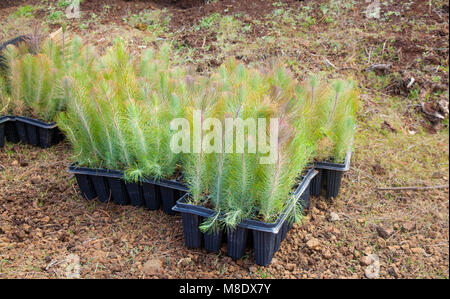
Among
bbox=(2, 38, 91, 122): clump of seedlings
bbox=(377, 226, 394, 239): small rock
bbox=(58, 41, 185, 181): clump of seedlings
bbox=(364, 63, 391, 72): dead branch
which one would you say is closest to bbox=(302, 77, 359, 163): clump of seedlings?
bbox=(377, 226, 394, 239): small rock

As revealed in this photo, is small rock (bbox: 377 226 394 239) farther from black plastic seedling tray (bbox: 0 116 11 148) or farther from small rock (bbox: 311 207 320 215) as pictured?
black plastic seedling tray (bbox: 0 116 11 148)

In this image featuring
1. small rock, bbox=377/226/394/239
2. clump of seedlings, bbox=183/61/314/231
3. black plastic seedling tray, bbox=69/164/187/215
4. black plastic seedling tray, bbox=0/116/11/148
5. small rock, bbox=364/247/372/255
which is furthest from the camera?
black plastic seedling tray, bbox=0/116/11/148

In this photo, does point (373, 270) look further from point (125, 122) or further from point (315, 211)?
point (125, 122)

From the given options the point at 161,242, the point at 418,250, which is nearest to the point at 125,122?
the point at 161,242

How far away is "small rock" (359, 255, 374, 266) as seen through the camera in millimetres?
2338

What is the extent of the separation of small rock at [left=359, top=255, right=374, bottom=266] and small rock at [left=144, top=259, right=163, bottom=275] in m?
1.19

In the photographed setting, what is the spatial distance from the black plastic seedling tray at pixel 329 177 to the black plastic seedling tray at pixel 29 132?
2.36 meters

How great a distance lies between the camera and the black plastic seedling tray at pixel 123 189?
8.87 feet

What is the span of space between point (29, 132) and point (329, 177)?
2755 mm

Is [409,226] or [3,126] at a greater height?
[3,126]

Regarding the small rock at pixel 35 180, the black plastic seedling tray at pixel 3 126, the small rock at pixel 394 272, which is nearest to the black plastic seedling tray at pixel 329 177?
the small rock at pixel 394 272

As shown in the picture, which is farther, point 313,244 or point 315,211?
point 315,211

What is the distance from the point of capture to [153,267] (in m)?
2.30

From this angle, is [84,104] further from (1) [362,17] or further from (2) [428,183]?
(1) [362,17]
